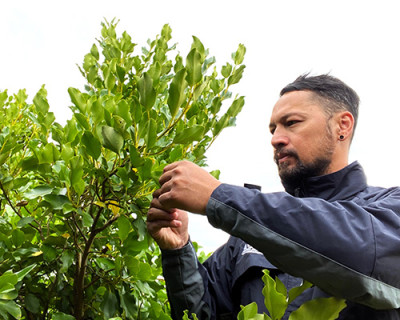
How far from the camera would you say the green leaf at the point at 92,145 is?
134 cm

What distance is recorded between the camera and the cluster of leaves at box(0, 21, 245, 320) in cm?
133

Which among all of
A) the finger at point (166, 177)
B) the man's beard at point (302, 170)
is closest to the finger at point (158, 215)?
the finger at point (166, 177)

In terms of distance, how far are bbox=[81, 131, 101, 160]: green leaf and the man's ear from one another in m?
1.37

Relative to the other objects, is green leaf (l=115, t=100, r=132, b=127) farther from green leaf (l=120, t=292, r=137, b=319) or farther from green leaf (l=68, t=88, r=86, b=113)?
green leaf (l=120, t=292, r=137, b=319)

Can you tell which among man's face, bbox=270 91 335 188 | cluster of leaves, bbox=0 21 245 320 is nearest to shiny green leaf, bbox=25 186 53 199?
cluster of leaves, bbox=0 21 245 320

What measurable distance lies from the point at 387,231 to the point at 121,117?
872mm

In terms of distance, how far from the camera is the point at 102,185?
56.2 inches

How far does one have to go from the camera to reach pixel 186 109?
4.86ft

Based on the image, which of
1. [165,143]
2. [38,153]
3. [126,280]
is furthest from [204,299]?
[38,153]

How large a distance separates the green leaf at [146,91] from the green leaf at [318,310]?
28.8 inches

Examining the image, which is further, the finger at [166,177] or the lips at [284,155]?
the lips at [284,155]

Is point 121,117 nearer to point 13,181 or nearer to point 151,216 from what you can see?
point 151,216

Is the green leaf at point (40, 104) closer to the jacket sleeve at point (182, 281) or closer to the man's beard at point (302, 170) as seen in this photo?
the jacket sleeve at point (182, 281)

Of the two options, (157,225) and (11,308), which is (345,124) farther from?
(11,308)
